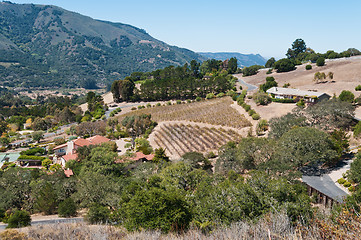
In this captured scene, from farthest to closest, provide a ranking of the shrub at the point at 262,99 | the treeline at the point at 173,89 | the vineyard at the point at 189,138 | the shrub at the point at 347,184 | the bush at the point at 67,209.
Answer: the treeline at the point at 173,89
the shrub at the point at 262,99
the vineyard at the point at 189,138
the bush at the point at 67,209
the shrub at the point at 347,184

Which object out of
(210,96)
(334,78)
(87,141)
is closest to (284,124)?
(87,141)

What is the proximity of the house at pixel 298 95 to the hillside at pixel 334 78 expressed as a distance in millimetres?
5609

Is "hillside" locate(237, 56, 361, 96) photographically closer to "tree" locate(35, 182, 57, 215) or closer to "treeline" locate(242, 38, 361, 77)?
"treeline" locate(242, 38, 361, 77)

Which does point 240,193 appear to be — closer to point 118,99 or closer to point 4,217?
point 4,217

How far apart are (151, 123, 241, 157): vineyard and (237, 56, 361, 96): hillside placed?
26.3 metres

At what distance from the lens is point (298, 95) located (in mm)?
45719

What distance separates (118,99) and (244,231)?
73.6 m

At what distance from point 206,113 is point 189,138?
14.5 meters

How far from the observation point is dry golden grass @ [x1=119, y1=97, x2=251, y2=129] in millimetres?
42725

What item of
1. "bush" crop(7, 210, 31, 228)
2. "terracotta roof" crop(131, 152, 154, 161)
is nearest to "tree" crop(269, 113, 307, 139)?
"terracotta roof" crop(131, 152, 154, 161)

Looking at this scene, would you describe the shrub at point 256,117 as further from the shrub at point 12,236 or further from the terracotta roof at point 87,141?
the shrub at point 12,236

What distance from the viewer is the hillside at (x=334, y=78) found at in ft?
164

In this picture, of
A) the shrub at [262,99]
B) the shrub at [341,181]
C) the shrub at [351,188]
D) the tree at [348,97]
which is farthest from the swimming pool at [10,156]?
the tree at [348,97]

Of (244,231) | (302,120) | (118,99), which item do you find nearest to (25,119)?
(118,99)
